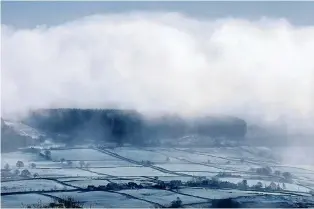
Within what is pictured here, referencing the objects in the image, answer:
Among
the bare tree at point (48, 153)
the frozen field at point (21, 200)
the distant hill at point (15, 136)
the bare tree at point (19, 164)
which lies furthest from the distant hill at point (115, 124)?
the frozen field at point (21, 200)

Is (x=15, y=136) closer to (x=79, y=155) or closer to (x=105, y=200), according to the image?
(x=79, y=155)

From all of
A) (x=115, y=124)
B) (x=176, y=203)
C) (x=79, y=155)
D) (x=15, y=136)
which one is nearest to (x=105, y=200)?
(x=176, y=203)

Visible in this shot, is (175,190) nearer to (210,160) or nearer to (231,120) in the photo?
(210,160)

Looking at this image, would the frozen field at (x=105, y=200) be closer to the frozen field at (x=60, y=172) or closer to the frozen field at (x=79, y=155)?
the frozen field at (x=60, y=172)

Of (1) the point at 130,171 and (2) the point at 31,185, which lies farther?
(1) the point at 130,171

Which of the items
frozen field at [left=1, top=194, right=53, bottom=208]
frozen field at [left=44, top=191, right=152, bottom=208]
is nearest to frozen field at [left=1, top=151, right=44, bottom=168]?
frozen field at [left=1, top=194, right=53, bottom=208]

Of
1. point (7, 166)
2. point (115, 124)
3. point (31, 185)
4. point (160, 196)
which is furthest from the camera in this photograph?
point (115, 124)

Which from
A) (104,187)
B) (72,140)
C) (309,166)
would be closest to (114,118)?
(72,140)

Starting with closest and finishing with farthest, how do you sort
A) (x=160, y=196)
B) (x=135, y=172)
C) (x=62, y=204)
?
(x=62, y=204) → (x=160, y=196) → (x=135, y=172)
